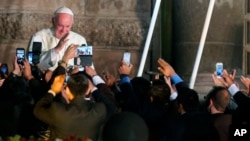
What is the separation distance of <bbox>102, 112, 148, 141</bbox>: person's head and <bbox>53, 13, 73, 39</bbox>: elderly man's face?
15.1 feet

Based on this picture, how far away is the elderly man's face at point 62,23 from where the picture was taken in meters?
10.6

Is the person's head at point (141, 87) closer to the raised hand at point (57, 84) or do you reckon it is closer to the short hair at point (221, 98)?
the short hair at point (221, 98)

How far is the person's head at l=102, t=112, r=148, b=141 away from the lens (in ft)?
19.6

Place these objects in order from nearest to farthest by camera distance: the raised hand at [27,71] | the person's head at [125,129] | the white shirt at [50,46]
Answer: the person's head at [125,129]
the raised hand at [27,71]
the white shirt at [50,46]

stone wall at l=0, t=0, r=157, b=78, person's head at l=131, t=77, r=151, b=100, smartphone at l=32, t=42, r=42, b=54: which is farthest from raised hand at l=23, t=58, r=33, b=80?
stone wall at l=0, t=0, r=157, b=78

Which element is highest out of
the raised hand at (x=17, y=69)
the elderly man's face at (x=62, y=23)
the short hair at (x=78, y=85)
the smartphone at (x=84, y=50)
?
the elderly man's face at (x=62, y=23)

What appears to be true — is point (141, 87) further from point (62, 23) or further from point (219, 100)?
point (62, 23)

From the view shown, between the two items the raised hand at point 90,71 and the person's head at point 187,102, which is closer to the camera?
the person's head at point 187,102

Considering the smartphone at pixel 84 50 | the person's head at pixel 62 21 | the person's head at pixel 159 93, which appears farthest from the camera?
the person's head at pixel 62 21

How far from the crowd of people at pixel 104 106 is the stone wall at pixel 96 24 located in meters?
3.83

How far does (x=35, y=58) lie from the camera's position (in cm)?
976

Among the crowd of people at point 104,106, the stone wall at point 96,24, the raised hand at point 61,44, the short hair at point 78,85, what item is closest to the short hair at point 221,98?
the crowd of people at point 104,106

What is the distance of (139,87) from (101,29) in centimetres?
428

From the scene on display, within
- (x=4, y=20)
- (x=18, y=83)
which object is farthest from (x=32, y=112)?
(x=4, y=20)
